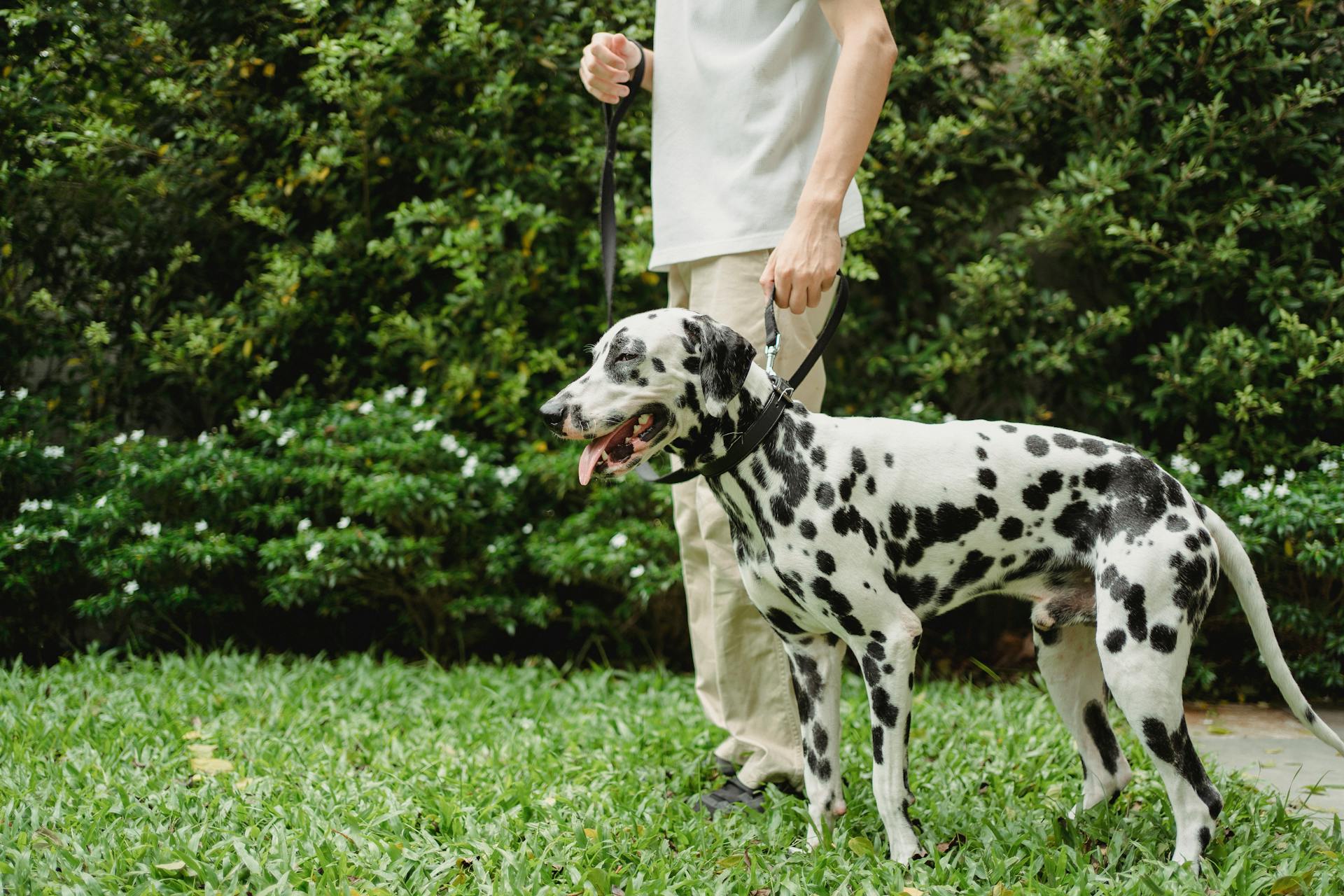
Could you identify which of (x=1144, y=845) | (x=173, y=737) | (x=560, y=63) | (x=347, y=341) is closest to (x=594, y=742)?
(x=173, y=737)

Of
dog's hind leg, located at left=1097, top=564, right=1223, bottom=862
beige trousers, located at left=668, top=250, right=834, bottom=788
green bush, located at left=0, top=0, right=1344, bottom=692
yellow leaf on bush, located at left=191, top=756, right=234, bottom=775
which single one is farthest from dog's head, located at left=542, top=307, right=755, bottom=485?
green bush, located at left=0, top=0, right=1344, bottom=692

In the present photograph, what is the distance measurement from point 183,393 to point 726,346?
459 centimetres

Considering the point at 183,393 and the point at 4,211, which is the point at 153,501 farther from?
the point at 4,211

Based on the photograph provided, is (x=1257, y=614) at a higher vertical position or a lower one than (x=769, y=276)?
lower

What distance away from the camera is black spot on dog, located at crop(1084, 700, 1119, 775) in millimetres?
3016

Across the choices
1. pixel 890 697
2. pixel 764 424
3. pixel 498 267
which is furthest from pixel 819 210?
pixel 498 267

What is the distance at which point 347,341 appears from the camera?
609 cm

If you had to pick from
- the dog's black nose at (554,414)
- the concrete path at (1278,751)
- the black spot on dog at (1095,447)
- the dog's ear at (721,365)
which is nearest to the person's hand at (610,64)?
the dog's ear at (721,365)

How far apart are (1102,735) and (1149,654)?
572mm

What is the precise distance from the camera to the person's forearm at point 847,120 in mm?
2846

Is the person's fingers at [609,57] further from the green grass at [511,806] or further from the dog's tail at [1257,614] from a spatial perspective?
the green grass at [511,806]

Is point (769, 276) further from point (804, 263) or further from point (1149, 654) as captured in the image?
point (1149, 654)

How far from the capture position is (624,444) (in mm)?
2639

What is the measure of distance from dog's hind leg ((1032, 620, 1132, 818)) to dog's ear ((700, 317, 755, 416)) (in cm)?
108
